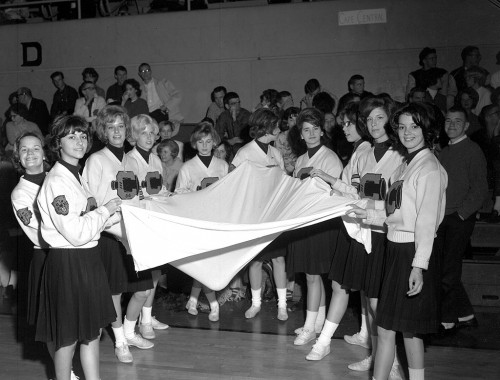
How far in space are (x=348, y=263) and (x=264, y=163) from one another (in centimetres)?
138

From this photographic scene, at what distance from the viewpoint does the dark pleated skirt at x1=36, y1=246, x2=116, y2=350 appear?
113 inches

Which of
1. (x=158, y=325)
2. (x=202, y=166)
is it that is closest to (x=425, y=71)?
(x=202, y=166)

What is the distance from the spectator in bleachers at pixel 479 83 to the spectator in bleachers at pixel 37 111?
4921mm

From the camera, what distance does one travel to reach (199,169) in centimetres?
452

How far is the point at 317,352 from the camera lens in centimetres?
378

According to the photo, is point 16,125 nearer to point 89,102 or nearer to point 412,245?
point 89,102

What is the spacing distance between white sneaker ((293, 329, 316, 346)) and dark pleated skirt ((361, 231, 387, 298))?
841mm

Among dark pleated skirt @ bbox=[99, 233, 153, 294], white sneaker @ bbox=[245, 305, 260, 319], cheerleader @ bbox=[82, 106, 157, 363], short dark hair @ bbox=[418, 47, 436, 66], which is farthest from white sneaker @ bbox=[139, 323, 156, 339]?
short dark hair @ bbox=[418, 47, 436, 66]

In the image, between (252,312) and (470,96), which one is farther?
(470,96)

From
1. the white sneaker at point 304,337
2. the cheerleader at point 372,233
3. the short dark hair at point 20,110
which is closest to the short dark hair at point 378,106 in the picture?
the cheerleader at point 372,233

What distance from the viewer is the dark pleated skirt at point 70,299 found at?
2869mm

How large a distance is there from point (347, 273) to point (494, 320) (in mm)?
1772

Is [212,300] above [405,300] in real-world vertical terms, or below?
below

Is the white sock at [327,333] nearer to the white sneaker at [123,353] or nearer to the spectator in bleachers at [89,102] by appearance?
the white sneaker at [123,353]
